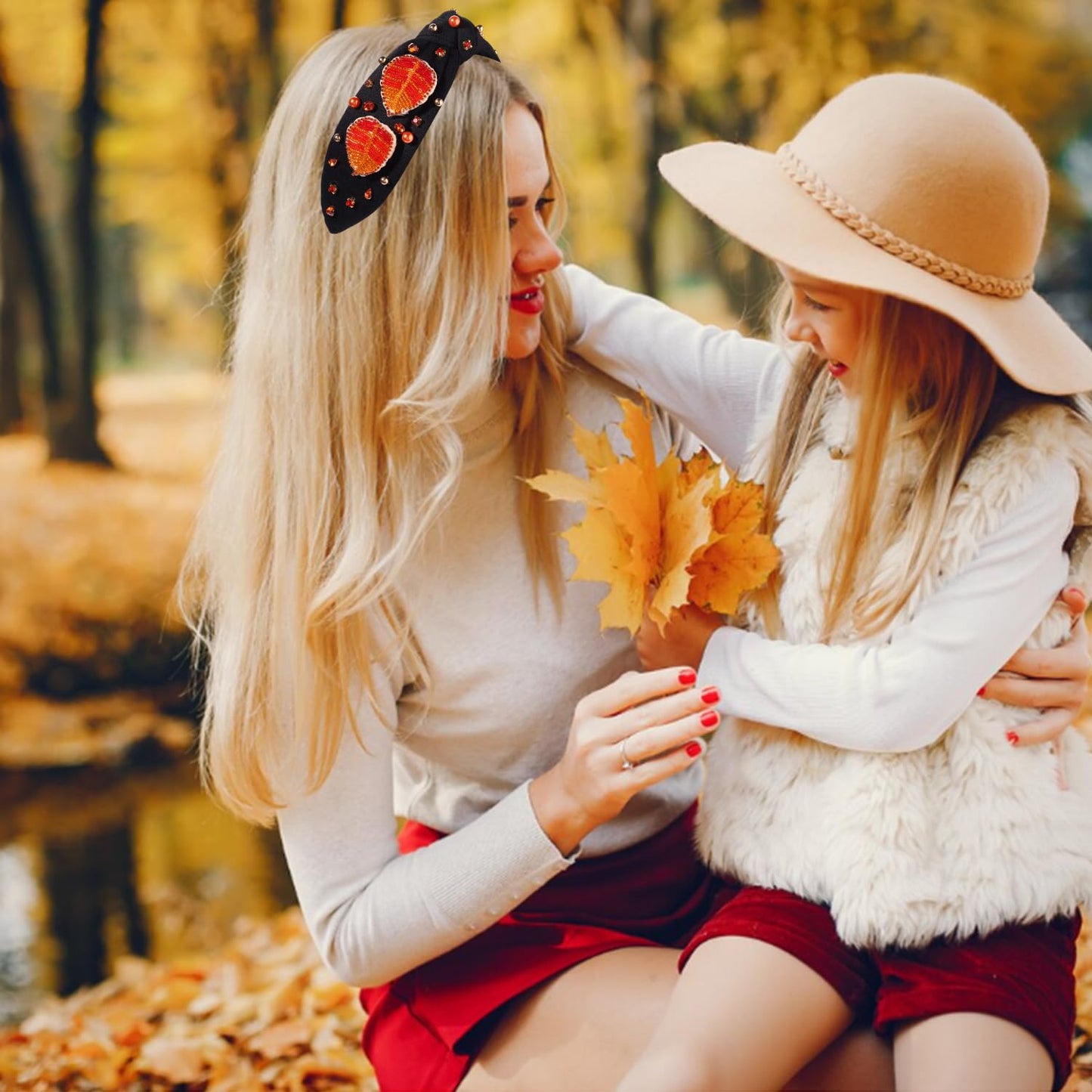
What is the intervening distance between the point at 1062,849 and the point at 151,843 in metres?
3.64

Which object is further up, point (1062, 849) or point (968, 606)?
point (968, 606)

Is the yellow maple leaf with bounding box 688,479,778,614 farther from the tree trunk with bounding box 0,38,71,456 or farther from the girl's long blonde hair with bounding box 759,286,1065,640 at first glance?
the tree trunk with bounding box 0,38,71,456

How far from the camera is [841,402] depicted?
185cm

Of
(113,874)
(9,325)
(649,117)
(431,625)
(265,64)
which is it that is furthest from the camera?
(649,117)

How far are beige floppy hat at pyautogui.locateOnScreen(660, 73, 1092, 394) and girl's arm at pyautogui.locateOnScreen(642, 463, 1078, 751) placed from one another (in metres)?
0.18

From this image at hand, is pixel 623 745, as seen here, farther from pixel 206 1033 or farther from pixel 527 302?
pixel 206 1033

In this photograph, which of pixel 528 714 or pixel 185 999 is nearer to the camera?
pixel 528 714

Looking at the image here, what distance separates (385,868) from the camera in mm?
1896

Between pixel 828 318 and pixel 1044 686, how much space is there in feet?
1.81

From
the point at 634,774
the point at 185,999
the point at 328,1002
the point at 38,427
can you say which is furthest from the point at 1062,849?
the point at 38,427

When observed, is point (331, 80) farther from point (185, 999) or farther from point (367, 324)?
point (185, 999)

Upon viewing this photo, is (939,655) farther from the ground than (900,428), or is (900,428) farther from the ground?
(900,428)

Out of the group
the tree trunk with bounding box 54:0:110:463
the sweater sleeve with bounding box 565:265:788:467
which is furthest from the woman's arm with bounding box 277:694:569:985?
the tree trunk with bounding box 54:0:110:463

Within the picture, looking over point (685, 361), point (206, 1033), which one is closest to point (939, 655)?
point (685, 361)
